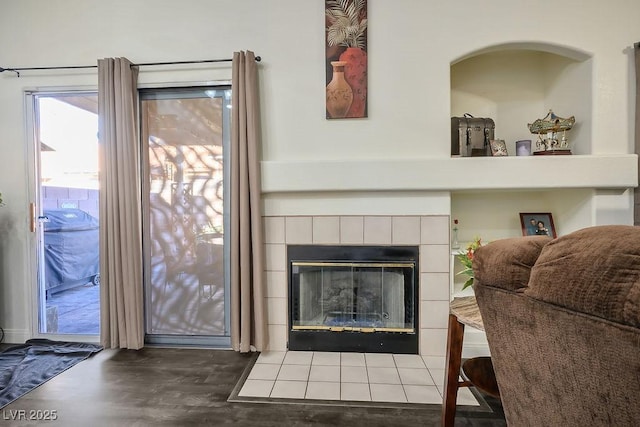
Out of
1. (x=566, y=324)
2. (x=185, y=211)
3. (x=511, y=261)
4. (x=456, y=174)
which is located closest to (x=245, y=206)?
(x=185, y=211)

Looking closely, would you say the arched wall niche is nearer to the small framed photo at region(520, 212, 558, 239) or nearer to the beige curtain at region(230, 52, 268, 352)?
the small framed photo at region(520, 212, 558, 239)

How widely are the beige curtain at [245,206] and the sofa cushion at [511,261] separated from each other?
1.81 metres

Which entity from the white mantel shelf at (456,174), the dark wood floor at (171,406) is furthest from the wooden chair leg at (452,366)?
the white mantel shelf at (456,174)

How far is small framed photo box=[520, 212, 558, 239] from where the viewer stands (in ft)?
8.18

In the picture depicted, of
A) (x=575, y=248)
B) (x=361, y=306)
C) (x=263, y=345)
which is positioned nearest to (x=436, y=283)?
(x=361, y=306)

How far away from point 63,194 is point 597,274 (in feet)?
11.4

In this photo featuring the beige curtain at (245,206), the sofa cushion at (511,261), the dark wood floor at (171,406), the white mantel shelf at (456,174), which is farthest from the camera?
the beige curtain at (245,206)

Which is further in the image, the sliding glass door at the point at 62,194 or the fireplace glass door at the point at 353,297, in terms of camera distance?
the sliding glass door at the point at 62,194

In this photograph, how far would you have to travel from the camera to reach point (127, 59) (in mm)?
2447

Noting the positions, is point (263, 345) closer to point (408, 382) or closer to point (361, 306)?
point (361, 306)

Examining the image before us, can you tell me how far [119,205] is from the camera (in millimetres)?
2402

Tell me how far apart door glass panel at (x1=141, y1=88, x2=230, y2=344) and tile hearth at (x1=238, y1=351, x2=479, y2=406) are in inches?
25.1

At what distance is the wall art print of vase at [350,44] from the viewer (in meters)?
2.34

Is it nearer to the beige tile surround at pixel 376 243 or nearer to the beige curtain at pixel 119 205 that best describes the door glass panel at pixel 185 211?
the beige curtain at pixel 119 205
